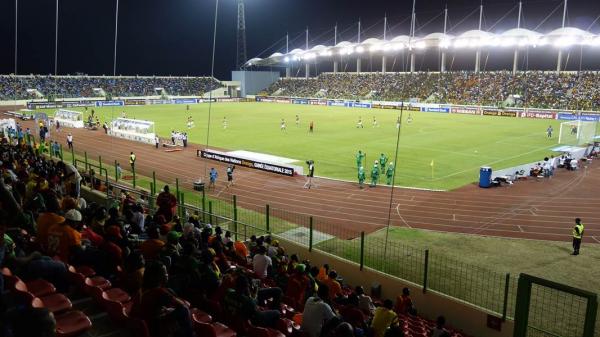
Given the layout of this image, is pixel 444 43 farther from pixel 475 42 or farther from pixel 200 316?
pixel 200 316

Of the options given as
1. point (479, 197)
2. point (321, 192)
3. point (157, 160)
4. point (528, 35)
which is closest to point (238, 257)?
point (321, 192)

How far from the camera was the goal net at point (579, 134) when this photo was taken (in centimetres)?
3850

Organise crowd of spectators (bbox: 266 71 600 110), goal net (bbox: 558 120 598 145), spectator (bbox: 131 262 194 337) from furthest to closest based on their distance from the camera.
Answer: crowd of spectators (bbox: 266 71 600 110), goal net (bbox: 558 120 598 145), spectator (bbox: 131 262 194 337)

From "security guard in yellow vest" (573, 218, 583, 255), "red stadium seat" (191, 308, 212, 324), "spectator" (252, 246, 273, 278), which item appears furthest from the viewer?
"security guard in yellow vest" (573, 218, 583, 255)

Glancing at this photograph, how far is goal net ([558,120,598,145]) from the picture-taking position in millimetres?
38500

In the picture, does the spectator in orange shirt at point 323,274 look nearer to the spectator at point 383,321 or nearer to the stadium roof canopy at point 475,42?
the spectator at point 383,321

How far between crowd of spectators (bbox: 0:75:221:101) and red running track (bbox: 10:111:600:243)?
183 ft

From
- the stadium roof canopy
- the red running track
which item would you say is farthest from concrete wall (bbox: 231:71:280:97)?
the red running track

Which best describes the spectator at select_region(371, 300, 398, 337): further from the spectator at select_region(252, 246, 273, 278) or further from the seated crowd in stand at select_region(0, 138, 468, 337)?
the spectator at select_region(252, 246, 273, 278)

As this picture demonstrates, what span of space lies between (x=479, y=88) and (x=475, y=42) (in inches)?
290

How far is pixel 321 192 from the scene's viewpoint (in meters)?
23.0

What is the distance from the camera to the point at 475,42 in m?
75.8

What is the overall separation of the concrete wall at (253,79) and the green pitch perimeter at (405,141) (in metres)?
52.6

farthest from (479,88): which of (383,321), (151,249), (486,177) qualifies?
(151,249)
